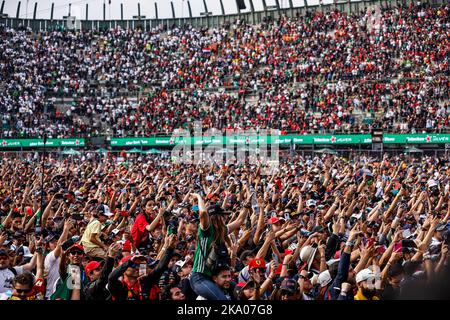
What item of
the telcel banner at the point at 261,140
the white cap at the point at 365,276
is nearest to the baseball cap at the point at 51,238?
the white cap at the point at 365,276

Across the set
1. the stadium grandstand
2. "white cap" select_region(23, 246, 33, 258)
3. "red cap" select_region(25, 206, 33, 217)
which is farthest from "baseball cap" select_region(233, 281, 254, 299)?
"red cap" select_region(25, 206, 33, 217)

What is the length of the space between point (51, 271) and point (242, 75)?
40.7m

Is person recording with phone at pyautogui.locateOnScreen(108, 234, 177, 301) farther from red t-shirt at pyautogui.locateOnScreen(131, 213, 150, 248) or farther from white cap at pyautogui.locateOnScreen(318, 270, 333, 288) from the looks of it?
red t-shirt at pyautogui.locateOnScreen(131, 213, 150, 248)

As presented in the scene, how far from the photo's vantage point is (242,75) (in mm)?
46969

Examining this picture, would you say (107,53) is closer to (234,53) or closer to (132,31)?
(132,31)

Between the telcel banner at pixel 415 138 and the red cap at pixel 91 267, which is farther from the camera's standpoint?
the telcel banner at pixel 415 138

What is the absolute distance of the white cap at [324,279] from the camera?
6712 mm

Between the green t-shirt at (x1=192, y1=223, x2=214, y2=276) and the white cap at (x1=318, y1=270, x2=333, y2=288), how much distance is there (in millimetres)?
1375

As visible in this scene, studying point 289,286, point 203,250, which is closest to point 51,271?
point 203,250

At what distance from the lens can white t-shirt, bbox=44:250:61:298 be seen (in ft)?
22.8

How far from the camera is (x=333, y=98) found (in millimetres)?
40156

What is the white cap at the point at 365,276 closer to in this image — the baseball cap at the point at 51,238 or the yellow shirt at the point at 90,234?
the yellow shirt at the point at 90,234

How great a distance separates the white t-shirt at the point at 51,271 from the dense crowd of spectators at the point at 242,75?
99.9ft
